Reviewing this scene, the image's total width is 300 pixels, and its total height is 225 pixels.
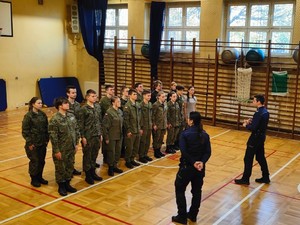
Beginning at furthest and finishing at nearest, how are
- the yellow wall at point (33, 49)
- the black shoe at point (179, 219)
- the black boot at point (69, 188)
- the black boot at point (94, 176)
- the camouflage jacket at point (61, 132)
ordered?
the yellow wall at point (33, 49)
the black boot at point (94, 176)
the black boot at point (69, 188)
the camouflage jacket at point (61, 132)
the black shoe at point (179, 219)

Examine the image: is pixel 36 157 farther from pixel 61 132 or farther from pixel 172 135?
pixel 172 135

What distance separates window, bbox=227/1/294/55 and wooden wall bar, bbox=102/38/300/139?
0.27 m

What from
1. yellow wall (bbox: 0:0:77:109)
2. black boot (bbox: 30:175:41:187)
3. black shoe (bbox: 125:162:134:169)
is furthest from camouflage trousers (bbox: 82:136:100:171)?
yellow wall (bbox: 0:0:77:109)

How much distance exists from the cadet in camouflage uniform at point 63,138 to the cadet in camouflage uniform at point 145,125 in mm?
1740

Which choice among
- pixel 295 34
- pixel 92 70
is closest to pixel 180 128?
pixel 295 34

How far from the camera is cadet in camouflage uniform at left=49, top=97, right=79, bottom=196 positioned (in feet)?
17.2

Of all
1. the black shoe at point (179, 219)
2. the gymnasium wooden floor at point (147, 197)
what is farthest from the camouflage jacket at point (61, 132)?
the black shoe at point (179, 219)

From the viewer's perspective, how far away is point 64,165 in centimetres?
539

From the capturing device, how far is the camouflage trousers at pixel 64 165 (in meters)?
5.34

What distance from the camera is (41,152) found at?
5.65 meters

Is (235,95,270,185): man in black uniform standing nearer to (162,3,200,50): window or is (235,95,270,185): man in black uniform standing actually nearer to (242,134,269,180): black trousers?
(242,134,269,180): black trousers

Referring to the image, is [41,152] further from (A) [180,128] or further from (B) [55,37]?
(B) [55,37]

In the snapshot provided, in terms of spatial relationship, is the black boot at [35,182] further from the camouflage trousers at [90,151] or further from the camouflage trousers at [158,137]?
the camouflage trousers at [158,137]

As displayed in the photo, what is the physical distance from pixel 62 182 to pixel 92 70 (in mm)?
8989
